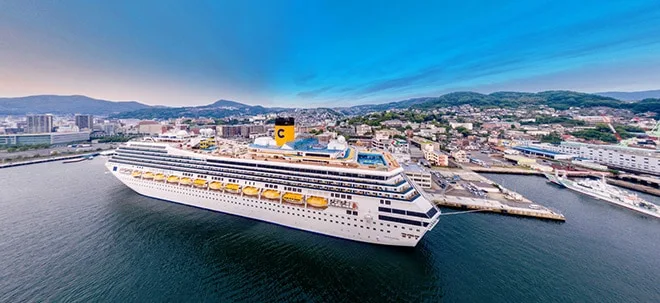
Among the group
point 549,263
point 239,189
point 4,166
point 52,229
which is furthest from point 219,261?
point 4,166

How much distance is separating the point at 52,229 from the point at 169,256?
28.0 feet

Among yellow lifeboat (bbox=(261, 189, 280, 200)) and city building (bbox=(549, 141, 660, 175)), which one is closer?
yellow lifeboat (bbox=(261, 189, 280, 200))

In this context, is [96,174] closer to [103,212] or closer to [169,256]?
[103,212]

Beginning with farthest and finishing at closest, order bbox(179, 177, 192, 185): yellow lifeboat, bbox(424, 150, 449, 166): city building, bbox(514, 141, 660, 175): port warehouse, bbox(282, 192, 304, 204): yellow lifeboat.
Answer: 1. bbox(424, 150, 449, 166): city building
2. bbox(514, 141, 660, 175): port warehouse
3. bbox(179, 177, 192, 185): yellow lifeboat
4. bbox(282, 192, 304, 204): yellow lifeboat

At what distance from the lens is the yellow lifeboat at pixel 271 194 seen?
13047 millimetres

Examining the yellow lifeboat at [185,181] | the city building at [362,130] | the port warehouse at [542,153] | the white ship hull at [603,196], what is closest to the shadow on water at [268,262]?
the yellow lifeboat at [185,181]

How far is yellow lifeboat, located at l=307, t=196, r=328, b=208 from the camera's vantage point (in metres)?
12.1

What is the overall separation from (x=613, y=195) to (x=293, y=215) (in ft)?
89.1

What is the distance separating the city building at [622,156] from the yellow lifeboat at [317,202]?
→ 134ft

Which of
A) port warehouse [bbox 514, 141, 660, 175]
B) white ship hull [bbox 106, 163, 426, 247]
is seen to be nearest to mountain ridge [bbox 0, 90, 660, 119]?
port warehouse [bbox 514, 141, 660, 175]

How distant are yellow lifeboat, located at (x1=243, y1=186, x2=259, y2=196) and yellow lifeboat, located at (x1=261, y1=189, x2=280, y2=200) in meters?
0.55

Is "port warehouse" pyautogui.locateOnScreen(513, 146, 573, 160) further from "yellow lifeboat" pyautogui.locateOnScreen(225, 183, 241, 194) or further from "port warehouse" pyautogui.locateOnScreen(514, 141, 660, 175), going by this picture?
"yellow lifeboat" pyautogui.locateOnScreen(225, 183, 241, 194)


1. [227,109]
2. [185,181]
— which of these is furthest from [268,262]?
[227,109]

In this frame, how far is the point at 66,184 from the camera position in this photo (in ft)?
71.3
